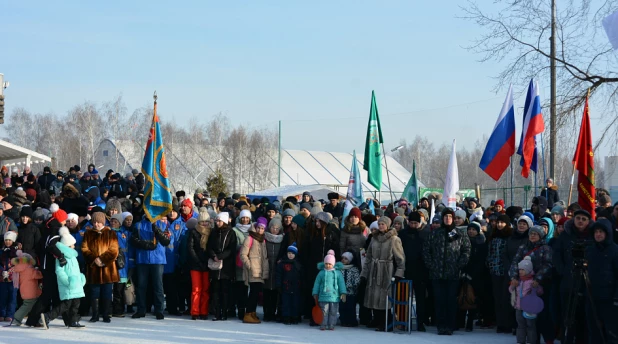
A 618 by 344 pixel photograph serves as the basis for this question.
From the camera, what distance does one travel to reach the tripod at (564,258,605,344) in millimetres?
9578

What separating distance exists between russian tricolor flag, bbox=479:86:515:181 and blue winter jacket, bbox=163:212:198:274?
6723 millimetres

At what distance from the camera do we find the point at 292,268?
12.8 m

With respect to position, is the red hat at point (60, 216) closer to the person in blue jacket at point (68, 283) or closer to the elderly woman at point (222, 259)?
the person in blue jacket at point (68, 283)

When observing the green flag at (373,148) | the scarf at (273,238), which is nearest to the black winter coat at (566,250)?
the scarf at (273,238)

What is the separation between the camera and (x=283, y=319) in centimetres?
1294

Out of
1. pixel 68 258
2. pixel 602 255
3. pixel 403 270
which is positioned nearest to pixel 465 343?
pixel 403 270

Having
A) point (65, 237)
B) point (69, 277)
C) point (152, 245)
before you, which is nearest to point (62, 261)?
point (69, 277)

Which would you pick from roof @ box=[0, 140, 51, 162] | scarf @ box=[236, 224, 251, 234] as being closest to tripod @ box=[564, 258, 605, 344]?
scarf @ box=[236, 224, 251, 234]

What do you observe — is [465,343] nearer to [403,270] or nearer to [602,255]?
[403,270]

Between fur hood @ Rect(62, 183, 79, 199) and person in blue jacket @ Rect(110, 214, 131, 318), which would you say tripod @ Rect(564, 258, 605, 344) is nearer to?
person in blue jacket @ Rect(110, 214, 131, 318)

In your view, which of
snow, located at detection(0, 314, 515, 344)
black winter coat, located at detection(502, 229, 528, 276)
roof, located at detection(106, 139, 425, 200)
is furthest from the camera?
roof, located at detection(106, 139, 425, 200)

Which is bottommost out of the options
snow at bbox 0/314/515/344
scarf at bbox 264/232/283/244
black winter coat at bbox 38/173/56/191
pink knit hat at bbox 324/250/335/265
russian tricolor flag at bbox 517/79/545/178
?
snow at bbox 0/314/515/344

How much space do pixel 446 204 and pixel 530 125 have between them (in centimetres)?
383

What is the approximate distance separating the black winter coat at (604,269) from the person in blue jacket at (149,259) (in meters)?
6.57
